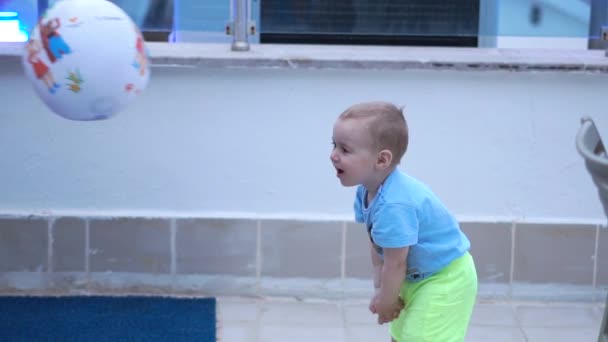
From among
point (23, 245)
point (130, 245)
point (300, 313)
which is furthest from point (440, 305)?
Answer: point (23, 245)

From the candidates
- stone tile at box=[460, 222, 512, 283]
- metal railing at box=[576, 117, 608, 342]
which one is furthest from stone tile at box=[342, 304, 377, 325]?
metal railing at box=[576, 117, 608, 342]

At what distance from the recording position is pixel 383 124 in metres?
2.78

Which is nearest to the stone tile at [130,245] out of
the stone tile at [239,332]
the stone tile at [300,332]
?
the stone tile at [239,332]

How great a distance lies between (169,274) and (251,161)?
618 millimetres

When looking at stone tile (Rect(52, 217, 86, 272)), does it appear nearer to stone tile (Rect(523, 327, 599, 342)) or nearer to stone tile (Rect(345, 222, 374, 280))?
stone tile (Rect(345, 222, 374, 280))

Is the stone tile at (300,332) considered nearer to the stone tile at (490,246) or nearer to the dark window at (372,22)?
the stone tile at (490,246)

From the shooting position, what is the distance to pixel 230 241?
4387 mm

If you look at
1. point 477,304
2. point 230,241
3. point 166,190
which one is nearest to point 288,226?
point 230,241

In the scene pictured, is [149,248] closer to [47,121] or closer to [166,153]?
[166,153]

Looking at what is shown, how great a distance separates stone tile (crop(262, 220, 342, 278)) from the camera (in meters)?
4.37

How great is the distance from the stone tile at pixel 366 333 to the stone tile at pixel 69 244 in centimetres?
121

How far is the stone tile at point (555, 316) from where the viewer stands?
4.26 meters

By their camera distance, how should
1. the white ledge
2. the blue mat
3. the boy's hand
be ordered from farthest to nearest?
1. the white ledge
2. the blue mat
3. the boy's hand

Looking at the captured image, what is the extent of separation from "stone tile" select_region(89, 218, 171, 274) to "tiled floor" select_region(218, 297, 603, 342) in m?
0.35
